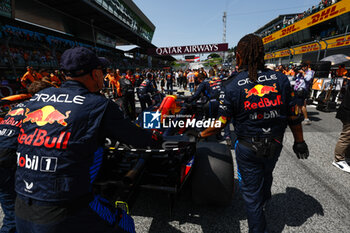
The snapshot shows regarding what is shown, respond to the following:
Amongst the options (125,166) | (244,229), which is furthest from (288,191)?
(125,166)

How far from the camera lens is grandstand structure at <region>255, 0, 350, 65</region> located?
51.6ft

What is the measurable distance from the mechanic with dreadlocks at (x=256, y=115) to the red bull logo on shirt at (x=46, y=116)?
1.21 m

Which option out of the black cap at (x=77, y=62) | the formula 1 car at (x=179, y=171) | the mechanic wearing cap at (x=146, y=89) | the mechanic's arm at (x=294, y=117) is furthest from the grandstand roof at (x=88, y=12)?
the mechanic's arm at (x=294, y=117)

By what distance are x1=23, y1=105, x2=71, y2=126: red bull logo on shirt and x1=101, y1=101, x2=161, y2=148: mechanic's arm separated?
0.63ft

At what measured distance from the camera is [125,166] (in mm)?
2188

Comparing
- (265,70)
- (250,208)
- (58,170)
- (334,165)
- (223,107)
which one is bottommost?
(334,165)

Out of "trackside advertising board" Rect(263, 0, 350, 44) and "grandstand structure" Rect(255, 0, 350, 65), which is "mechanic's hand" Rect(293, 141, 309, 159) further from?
"trackside advertising board" Rect(263, 0, 350, 44)

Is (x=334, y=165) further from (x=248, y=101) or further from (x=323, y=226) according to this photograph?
(x=248, y=101)

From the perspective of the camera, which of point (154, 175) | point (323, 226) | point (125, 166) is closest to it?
point (323, 226)

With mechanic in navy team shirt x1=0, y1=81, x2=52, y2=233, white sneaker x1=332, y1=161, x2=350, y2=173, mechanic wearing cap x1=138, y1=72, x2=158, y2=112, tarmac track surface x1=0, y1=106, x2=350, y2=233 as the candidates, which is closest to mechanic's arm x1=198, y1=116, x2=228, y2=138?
tarmac track surface x1=0, y1=106, x2=350, y2=233

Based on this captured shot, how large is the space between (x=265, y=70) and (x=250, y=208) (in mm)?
1152

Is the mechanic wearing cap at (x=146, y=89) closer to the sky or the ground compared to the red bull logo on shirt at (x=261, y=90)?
closer to the ground

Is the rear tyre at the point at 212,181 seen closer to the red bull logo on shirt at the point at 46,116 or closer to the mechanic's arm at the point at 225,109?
the mechanic's arm at the point at 225,109

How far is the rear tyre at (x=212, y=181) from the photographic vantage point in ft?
6.34
